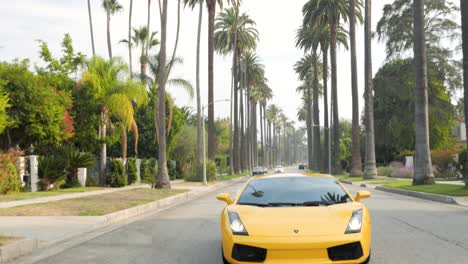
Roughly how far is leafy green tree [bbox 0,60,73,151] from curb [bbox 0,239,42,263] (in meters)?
18.2

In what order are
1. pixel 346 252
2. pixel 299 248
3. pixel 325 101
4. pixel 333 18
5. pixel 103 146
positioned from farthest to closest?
pixel 325 101, pixel 333 18, pixel 103 146, pixel 346 252, pixel 299 248

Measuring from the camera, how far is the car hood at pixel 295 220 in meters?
6.70

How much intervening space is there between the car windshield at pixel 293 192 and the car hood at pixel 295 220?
1.24 feet

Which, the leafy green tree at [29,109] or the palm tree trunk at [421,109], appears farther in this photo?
the palm tree trunk at [421,109]

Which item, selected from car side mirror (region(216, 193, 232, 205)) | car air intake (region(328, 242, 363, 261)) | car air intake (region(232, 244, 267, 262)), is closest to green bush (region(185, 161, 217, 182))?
car side mirror (region(216, 193, 232, 205))

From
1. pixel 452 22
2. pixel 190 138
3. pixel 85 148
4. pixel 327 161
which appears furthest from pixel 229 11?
pixel 85 148

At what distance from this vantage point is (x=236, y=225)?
7070 millimetres

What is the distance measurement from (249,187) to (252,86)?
8761 cm

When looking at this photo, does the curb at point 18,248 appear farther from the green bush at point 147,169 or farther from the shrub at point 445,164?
the shrub at point 445,164

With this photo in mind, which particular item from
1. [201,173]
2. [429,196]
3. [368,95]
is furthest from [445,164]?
[429,196]

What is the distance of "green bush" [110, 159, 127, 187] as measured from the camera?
34.8 m

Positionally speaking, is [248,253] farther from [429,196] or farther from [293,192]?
[429,196]

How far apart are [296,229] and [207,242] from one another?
419 cm

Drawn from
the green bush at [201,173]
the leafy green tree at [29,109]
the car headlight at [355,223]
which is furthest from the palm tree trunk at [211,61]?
the car headlight at [355,223]
